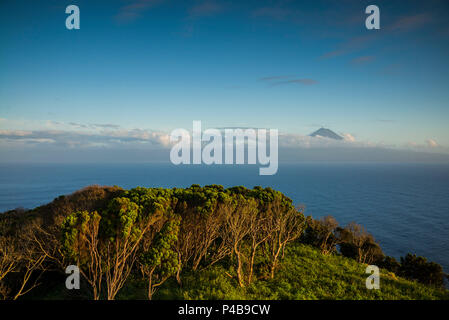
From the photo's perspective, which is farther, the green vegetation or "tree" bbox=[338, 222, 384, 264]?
"tree" bbox=[338, 222, 384, 264]

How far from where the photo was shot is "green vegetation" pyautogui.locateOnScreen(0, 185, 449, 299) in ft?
51.1

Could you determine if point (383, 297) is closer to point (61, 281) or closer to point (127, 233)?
point (127, 233)

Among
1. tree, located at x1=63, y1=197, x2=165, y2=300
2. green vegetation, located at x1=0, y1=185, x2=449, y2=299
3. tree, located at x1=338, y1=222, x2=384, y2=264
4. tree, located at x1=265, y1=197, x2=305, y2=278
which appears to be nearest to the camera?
tree, located at x1=63, y1=197, x2=165, y2=300

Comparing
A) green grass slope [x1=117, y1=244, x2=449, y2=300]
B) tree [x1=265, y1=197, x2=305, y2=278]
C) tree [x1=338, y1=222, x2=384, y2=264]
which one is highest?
tree [x1=265, y1=197, x2=305, y2=278]

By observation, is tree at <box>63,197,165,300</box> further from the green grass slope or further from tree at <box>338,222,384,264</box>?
tree at <box>338,222,384,264</box>

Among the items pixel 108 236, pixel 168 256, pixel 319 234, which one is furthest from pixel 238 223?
pixel 319 234

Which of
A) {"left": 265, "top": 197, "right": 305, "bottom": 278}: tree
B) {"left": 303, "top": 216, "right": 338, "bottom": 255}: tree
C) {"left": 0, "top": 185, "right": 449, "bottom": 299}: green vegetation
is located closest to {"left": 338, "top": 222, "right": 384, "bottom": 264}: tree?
{"left": 303, "top": 216, "right": 338, "bottom": 255}: tree

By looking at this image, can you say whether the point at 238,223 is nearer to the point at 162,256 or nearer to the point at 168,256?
the point at 168,256

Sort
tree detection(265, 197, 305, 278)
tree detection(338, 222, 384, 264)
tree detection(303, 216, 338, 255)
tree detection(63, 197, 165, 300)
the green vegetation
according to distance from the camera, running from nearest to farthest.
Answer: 1. tree detection(63, 197, 165, 300)
2. the green vegetation
3. tree detection(265, 197, 305, 278)
4. tree detection(338, 222, 384, 264)
5. tree detection(303, 216, 338, 255)

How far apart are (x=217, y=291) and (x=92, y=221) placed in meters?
9.93

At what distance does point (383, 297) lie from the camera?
627 inches
